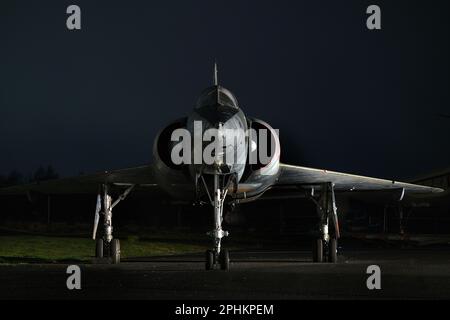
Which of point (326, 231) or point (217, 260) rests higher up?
point (326, 231)

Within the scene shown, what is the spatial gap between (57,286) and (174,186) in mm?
5869

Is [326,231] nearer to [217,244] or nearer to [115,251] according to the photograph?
[217,244]

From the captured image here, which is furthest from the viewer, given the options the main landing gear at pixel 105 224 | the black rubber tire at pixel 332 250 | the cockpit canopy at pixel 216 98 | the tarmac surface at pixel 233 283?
the main landing gear at pixel 105 224

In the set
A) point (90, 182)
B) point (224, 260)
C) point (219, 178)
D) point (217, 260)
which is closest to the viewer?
point (224, 260)

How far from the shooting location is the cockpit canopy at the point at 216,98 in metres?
14.2

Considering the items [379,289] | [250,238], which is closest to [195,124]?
[379,289]

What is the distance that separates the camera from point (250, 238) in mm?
33531

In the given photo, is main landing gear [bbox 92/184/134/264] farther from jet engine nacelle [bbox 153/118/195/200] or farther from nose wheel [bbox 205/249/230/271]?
nose wheel [bbox 205/249/230/271]

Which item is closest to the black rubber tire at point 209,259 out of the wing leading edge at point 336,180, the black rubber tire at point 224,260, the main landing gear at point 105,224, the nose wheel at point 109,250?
the black rubber tire at point 224,260

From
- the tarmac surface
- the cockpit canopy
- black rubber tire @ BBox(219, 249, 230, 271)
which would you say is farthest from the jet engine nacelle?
black rubber tire @ BBox(219, 249, 230, 271)

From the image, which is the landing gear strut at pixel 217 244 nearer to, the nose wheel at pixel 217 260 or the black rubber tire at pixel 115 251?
the nose wheel at pixel 217 260

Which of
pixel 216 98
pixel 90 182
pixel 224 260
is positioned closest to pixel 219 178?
pixel 216 98

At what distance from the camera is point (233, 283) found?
10.9m

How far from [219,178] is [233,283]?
3.91 metres
